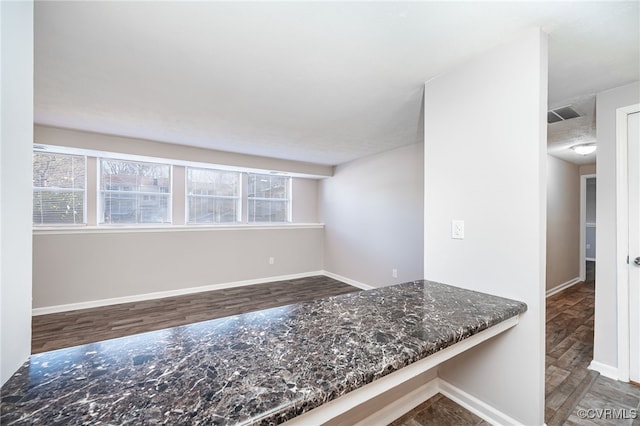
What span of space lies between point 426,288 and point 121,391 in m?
1.61

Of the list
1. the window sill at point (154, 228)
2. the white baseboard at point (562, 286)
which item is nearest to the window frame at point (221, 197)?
the window sill at point (154, 228)

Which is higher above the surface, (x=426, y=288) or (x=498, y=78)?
(x=498, y=78)

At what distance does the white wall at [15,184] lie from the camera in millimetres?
746

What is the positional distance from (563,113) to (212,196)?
4898 mm

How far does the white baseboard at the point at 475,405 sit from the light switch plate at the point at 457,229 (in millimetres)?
1068

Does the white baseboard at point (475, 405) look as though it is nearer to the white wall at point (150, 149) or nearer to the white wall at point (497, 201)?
the white wall at point (497, 201)

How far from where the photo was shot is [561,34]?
1412 millimetres

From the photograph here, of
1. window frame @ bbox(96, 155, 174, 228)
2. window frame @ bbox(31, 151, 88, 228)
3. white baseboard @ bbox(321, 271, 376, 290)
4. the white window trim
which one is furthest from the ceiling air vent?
window frame @ bbox(31, 151, 88, 228)

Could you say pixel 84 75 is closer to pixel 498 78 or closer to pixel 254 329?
pixel 254 329

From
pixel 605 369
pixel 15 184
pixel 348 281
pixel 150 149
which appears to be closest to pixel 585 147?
pixel 605 369

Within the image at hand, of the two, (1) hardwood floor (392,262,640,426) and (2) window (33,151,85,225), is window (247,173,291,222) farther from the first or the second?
(1) hardwood floor (392,262,640,426)

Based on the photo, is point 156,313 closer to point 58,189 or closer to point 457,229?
point 58,189

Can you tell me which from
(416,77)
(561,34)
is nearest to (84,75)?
(416,77)

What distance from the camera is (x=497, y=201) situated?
155 cm
